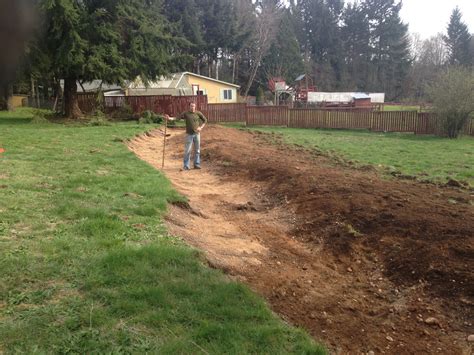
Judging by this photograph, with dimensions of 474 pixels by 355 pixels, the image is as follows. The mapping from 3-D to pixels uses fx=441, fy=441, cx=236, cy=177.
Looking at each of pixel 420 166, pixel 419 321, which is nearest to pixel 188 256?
pixel 419 321

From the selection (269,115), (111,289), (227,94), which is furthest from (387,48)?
(111,289)

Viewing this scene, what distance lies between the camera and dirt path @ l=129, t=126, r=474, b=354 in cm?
400

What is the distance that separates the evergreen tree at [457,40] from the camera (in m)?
70.9

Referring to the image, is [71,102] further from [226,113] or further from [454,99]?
[454,99]

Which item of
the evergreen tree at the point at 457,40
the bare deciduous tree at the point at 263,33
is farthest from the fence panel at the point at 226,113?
the evergreen tree at the point at 457,40

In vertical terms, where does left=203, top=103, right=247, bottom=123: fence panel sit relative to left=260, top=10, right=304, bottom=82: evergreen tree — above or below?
below

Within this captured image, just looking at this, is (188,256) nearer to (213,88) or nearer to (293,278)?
(293,278)

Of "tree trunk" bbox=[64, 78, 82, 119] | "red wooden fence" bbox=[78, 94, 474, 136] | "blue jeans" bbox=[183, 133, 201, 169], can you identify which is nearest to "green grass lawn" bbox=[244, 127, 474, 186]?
"blue jeans" bbox=[183, 133, 201, 169]

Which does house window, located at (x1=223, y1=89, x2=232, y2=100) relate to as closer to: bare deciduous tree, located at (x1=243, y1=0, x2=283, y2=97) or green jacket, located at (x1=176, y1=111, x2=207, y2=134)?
bare deciduous tree, located at (x1=243, y1=0, x2=283, y2=97)

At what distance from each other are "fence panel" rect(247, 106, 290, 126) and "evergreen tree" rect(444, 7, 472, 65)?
53608 millimetres

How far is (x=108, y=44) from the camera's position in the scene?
2391 cm

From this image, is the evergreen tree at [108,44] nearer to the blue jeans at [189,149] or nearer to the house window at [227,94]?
the blue jeans at [189,149]

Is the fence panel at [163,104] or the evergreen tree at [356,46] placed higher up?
the evergreen tree at [356,46]

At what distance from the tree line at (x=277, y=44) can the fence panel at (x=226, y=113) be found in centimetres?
397
